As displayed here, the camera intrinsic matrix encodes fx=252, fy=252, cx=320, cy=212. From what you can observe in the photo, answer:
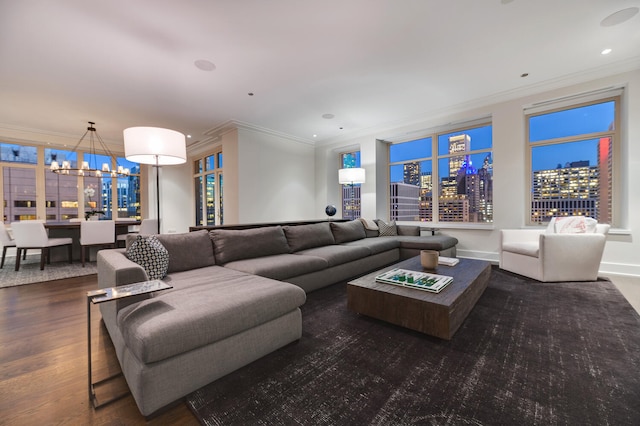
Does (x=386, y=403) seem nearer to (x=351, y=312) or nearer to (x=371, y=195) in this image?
(x=351, y=312)

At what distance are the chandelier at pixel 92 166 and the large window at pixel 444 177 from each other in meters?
6.23

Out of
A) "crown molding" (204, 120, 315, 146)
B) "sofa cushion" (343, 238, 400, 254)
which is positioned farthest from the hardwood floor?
"crown molding" (204, 120, 315, 146)

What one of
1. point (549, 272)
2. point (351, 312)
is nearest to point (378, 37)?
point (351, 312)

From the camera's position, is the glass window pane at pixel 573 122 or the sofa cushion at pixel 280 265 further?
the glass window pane at pixel 573 122

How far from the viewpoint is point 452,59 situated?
3.21 meters

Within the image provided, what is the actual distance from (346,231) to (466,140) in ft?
10.3

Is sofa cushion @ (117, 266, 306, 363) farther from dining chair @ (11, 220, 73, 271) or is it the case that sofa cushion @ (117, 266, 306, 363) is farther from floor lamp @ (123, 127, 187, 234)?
dining chair @ (11, 220, 73, 271)

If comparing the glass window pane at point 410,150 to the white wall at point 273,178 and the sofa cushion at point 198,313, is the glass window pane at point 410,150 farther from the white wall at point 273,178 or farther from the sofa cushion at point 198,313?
the sofa cushion at point 198,313

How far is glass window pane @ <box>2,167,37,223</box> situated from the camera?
5.70 metres

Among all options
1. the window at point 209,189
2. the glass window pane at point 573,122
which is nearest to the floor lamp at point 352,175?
the glass window pane at point 573,122

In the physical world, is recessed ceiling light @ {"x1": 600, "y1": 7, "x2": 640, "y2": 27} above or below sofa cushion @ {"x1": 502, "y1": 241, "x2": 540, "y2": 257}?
above

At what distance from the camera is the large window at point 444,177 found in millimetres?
4812

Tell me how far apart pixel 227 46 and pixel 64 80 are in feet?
8.70

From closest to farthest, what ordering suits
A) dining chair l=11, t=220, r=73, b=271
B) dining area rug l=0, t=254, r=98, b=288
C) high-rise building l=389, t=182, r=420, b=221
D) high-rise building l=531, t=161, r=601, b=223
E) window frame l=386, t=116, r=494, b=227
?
dining area rug l=0, t=254, r=98, b=288
high-rise building l=531, t=161, r=601, b=223
dining chair l=11, t=220, r=73, b=271
window frame l=386, t=116, r=494, b=227
high-rise building l=389, t=182, r=420, b=221
